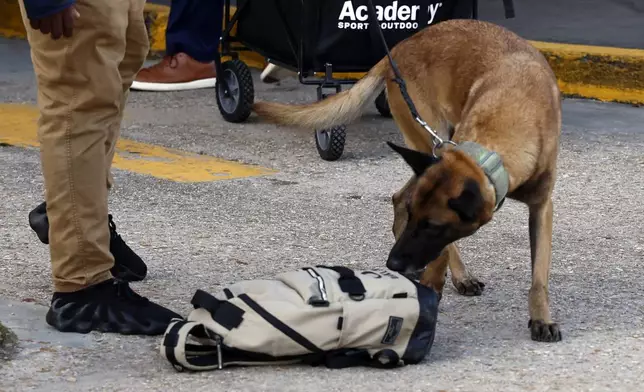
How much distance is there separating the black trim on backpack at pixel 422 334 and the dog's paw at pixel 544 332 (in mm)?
441

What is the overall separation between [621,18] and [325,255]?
214 inches

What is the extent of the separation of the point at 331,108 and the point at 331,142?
4.95 feet

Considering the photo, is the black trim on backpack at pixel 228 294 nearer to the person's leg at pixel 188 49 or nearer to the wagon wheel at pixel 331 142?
the wagon wheel at pixel 331 142

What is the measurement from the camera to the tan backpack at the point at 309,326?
3320 mm

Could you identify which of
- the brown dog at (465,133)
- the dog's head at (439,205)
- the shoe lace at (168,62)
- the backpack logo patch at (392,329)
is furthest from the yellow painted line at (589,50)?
the backpack logo patch at (392,329)

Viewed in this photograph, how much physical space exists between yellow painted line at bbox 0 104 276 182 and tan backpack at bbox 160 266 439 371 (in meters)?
2.54

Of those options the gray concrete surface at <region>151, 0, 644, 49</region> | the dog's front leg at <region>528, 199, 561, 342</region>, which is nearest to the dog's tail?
the dog's front leg at <region>528, 199, 561, 342</region>

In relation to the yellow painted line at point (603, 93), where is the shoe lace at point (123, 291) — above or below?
above

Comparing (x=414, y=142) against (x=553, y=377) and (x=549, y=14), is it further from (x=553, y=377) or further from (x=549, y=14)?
(x=549, y=14)

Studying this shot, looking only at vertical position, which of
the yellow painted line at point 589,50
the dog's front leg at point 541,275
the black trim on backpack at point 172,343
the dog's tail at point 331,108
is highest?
the dog's tail at point 331,108

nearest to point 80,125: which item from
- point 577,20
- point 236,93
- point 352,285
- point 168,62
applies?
point 352,285

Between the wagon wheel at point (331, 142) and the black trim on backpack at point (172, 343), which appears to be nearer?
the black trim on backpack at point (172, 343)

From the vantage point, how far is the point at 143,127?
7.08 metres

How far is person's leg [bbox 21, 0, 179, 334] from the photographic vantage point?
136 inches
